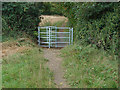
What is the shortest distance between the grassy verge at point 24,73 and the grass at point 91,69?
821mm

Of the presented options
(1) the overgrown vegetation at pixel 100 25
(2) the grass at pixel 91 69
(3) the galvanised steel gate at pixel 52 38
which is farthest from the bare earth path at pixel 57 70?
(3) the galvanised steel gate at pixel 52 38

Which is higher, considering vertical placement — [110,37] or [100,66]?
[110,37]

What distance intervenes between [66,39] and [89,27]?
14.7 feet

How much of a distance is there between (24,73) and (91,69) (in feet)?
7.43

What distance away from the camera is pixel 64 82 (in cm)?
571

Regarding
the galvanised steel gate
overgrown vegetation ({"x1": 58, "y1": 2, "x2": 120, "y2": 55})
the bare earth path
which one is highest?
overgrown vegetation ({"x1": 58, "y1": 2, "x2": 120, "y2": 55})

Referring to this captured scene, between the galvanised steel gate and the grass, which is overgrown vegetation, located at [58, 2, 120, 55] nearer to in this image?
the grass

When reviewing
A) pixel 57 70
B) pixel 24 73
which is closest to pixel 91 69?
pixel 57 70

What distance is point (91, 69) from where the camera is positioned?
20.0ft

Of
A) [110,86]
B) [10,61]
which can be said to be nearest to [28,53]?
[10,61]

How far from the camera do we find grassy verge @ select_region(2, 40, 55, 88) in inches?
Answer: 197

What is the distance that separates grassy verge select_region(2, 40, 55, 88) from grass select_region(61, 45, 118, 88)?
0.82 meters

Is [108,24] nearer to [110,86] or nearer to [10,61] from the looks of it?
[110,86]

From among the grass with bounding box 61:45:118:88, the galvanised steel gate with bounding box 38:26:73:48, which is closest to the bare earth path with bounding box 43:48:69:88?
the grass with bounding box 61:45:118:88
